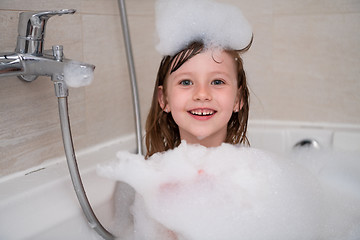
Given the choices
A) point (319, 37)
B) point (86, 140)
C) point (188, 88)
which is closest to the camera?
point (188, 88)

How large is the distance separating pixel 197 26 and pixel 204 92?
166 mm

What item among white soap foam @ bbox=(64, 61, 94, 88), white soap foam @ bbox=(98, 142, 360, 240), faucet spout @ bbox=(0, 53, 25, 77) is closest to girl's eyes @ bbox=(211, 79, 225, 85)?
white soap foam @ bbox=(98, 142, 360, 240)

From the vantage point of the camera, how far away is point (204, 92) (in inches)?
37.2

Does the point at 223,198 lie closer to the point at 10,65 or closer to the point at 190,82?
the point at 190,82

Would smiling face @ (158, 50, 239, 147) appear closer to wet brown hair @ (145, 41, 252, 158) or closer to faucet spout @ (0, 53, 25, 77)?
wet brown hair @ (145, 41, 252, 158)

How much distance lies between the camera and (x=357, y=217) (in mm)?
999

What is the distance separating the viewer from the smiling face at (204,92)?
956mm

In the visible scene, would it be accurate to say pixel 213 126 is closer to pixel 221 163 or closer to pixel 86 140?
pixel 221 163

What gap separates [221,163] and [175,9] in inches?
15.3

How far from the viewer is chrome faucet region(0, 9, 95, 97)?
0.76 metres

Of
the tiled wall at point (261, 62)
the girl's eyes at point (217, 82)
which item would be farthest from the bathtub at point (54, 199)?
the girl's eyes at point (217, 82)

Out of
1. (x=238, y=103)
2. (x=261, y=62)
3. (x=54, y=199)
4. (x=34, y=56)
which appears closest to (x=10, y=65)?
(x=34, y=56)

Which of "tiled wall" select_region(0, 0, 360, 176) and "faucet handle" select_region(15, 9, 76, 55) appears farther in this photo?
"tiled wall" select_region(0, 0, 360, 176)

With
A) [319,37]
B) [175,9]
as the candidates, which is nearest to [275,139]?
[319,37]
